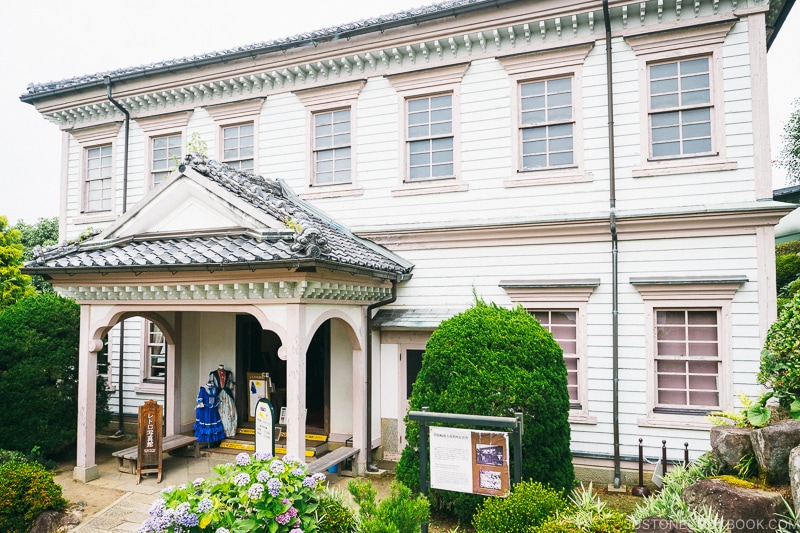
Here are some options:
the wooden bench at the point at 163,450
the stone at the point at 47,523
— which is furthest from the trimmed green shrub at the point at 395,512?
the wooden bench at the point at 163,450

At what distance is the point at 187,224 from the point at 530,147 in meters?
6.73

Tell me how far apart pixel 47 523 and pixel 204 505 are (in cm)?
501

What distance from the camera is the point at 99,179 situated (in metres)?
13.6

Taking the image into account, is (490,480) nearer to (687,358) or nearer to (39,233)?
(687,358)

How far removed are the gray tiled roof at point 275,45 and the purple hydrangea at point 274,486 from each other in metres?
8.88

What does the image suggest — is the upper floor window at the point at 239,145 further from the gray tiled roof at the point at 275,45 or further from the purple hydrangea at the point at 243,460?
the purple hydrangea at the point at 243,460

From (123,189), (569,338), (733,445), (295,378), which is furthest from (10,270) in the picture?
(733,445)

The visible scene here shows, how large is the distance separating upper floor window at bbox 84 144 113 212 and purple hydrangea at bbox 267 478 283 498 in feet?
37.9

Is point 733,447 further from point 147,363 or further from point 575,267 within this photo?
point 147,363

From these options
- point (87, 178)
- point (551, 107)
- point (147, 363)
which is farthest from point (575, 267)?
point (87, 178)

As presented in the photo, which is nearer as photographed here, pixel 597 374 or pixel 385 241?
pixel 597 374

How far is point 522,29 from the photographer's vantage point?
9.62 metres

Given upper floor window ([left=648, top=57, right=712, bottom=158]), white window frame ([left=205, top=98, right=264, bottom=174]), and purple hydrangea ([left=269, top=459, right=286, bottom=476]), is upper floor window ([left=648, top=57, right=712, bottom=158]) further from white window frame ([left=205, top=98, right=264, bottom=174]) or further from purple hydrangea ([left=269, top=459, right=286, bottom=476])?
white window frame ([left=205, top=98, right=264, bottom=174])

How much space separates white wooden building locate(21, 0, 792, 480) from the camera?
8398 mm
